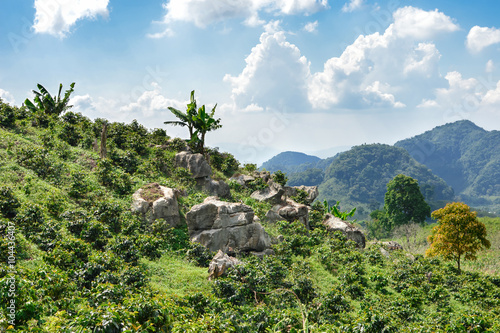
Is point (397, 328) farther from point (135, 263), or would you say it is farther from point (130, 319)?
point (135, 263)

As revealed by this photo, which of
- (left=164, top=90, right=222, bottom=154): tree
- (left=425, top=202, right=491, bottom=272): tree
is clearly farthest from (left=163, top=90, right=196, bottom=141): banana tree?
(left=425, top=202, right=491, bottom=272): tree

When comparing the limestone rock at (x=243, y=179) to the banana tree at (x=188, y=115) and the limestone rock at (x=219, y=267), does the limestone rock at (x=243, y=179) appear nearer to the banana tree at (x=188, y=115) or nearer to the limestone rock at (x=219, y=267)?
the banana tree at (x=188, y=115)

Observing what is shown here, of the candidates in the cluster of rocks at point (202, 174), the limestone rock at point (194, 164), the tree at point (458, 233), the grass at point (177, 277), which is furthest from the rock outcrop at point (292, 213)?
the grass at point (177, 277)

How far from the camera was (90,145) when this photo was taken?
1010 inches

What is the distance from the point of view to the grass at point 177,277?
11.3 metres

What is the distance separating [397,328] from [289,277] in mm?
6359

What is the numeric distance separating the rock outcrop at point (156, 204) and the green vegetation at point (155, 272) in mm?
313

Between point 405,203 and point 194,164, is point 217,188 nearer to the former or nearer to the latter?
point 194,164

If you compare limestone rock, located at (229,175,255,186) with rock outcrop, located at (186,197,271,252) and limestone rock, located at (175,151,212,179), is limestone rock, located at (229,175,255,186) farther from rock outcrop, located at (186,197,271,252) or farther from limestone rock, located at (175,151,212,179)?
rock outcrop, located at (186,197,271,252)

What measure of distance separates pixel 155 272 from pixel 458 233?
21916mm

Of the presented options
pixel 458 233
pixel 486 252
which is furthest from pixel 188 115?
pixel 486 252

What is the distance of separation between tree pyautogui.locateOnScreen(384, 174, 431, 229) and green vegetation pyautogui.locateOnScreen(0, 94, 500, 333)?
3569 centimetres

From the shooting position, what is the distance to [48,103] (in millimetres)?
30875

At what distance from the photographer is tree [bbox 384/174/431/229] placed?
5431 cm
